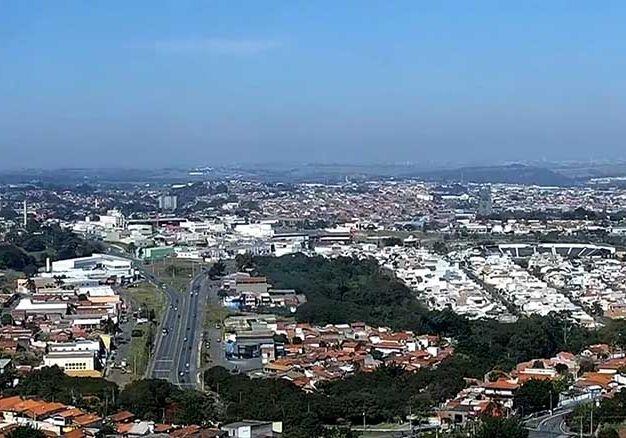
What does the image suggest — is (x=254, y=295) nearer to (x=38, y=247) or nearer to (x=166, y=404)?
(x=166, y=404)

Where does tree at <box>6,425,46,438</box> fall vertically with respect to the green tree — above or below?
above

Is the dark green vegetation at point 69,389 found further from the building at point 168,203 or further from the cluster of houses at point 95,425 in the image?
the building at point 168,203

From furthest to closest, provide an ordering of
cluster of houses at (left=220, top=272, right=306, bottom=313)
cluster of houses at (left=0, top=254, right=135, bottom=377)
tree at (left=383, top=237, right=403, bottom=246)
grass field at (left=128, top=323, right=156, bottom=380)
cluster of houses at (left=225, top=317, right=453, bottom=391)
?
tree at (left=383, top=237, right=403, bottom=246) → cluster of houses at (left=220, top=272, right=306, bottom=313) → cluster of houses at (left=0, top=254, right=135, bottom=377) → grass field at (left=128, top=323, right=156, bottom=380) → cluster of houses at (left=225, top=317, right=453, bottom=391)

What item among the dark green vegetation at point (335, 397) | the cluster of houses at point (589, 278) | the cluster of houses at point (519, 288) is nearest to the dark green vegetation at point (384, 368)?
the dark green vegetation at point (335, 397)

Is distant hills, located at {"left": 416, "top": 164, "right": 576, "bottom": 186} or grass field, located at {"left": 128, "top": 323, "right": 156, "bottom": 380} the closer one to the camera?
grass field, located at {"left": 128, "top": 323, "right": 156, "bottom": 380}

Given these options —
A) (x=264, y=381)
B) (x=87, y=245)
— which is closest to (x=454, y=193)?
(x=87, y=245)

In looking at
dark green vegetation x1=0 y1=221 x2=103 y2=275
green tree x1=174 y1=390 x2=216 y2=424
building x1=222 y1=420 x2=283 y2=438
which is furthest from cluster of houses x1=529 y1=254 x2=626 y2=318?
dark green vegetation x1=0 y1=221 x2=103 y2=275

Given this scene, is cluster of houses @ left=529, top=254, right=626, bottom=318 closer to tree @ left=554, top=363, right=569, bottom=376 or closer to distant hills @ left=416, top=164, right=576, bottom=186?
tree @ left=554, top=363, right=569, bottom=376
